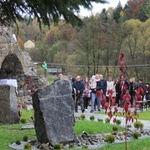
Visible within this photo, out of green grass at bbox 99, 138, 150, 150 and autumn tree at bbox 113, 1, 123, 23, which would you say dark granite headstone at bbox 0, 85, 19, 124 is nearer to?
green grass at bbox 99, 138, 150, 150

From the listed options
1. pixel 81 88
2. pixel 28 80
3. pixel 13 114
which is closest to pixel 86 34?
pixel 28 80

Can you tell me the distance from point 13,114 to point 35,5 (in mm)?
8144

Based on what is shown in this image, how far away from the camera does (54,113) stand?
9781 mm

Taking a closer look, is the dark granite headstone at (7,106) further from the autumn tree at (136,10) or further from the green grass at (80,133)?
the autumn tree at (136,10)

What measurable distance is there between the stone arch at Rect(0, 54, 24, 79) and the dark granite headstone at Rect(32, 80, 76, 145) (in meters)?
15.2

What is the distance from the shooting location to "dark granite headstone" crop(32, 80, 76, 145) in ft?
31.6

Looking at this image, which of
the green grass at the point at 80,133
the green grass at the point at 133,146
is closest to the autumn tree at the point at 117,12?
the green grass at the point at 80,133

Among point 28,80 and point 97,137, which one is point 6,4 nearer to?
point 97,137

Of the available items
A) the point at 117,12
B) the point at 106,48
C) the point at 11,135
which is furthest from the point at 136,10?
the point at 11,135

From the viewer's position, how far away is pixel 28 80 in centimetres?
2616

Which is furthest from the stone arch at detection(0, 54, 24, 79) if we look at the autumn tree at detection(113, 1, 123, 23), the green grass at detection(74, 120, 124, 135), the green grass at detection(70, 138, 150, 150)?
the autumn tree at detection(113, 1, 123, 23)

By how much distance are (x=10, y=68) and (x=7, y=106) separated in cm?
1110

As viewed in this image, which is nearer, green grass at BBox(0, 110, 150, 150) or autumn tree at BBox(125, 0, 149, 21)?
green grass at BBox(0, 110, 150, 150)

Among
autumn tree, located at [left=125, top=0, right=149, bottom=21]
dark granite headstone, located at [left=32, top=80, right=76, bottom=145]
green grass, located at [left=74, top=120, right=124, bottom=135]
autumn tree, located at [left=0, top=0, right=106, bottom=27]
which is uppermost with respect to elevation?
autumn tree, located at [left=125, top=0, right=149, bottom=21]
